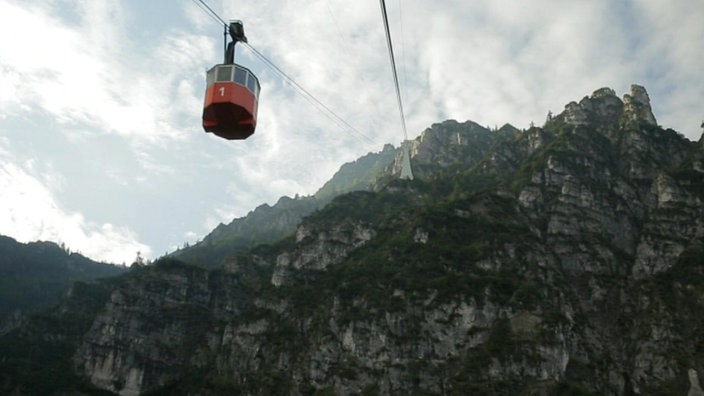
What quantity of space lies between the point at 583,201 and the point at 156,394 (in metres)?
112

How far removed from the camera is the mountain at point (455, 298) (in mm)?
112375

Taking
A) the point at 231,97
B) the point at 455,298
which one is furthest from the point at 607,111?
the point at 231,97

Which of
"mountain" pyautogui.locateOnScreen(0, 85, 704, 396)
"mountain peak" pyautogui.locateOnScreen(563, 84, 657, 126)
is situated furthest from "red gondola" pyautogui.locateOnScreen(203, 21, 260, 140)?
"mountain peak" pyautogui.locateOnScreen(563, 84, 657, 126)

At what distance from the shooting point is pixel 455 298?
120938 millimetres

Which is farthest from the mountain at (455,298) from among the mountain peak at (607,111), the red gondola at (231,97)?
the red gondola at (231,97)

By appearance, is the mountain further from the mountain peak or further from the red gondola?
the red gondola

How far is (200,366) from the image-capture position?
148750mm

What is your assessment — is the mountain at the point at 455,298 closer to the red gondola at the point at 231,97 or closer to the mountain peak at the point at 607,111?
the mountain peak at the point at 607,111

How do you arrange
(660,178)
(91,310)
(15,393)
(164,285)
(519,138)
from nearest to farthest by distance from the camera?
(15,393)
(660,178)
(164,285)
(91,310)
(519,138)

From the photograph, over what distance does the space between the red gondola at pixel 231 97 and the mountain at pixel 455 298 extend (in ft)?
285

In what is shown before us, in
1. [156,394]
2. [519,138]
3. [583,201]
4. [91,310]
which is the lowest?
[156,394]

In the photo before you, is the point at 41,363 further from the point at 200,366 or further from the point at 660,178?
the point at 660,178

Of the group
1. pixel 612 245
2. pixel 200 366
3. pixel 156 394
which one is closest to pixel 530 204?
pixel 612 245

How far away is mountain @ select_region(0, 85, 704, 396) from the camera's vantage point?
112375mm
